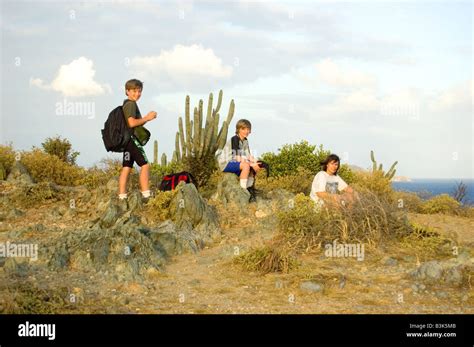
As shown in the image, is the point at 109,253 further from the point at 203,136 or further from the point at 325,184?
the point at 203,136

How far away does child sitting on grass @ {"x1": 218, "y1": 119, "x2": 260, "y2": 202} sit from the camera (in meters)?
11.6

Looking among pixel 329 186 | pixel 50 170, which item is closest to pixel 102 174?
→ pixel 50 170

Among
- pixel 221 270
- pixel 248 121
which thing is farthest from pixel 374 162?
pixel 221 270

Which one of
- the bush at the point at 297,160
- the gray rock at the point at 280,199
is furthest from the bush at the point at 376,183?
the gray rock at the point at 280,199

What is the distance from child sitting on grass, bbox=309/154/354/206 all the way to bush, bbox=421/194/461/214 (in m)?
6.70

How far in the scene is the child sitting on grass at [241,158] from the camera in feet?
38.2

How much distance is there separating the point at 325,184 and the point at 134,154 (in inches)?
132

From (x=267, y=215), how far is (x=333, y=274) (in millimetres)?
3868

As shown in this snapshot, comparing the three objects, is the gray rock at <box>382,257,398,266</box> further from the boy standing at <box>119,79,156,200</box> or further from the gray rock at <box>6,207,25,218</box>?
the gray rock at <box>6,207,25,218</box>

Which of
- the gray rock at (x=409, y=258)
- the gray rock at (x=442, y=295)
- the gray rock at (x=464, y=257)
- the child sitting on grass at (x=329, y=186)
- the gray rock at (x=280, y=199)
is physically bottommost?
the gray rock at (x=442, y=295)

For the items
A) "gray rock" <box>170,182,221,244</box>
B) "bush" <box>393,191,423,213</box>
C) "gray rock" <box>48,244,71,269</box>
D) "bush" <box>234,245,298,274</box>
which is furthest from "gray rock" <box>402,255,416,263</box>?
"bush" <box>393,191,423,213</box>

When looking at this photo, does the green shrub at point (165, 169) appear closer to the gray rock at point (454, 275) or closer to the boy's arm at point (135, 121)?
the boy's arm at point (135, 121)

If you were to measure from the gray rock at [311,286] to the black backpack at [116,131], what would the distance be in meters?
4.61
